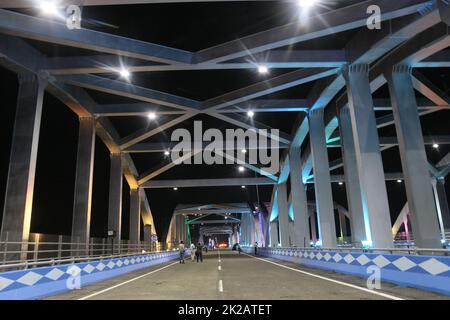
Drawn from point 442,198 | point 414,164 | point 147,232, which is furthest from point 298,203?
point 147,232

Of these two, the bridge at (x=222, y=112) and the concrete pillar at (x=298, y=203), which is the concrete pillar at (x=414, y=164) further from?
the concrete pillar at (x=298, y=203)

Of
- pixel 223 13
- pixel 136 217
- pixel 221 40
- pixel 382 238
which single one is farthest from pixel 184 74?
Answer: pixel 136 217

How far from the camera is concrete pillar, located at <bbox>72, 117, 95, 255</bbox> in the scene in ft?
80.6

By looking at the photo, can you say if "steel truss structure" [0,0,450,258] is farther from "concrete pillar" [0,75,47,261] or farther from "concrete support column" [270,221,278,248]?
"concrete support column" [270,221,278,248]

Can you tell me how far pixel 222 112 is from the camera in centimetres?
2738

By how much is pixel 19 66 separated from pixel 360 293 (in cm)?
1833

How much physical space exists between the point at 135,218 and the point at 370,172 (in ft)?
91.7

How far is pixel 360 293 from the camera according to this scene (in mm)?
9602

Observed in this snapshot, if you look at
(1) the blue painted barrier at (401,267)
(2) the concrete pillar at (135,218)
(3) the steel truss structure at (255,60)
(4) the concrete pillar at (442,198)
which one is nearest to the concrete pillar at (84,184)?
(3) the steel truss structure at (255,60)

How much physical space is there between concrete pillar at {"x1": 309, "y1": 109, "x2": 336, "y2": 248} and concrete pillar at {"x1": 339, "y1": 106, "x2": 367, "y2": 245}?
1.52m

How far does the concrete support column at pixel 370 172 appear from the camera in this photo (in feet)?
58.2

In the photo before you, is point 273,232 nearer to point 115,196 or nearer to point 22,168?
point 115,196

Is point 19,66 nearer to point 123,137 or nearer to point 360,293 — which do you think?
point 123,137

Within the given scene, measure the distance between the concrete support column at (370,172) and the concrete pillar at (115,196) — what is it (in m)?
21.5
